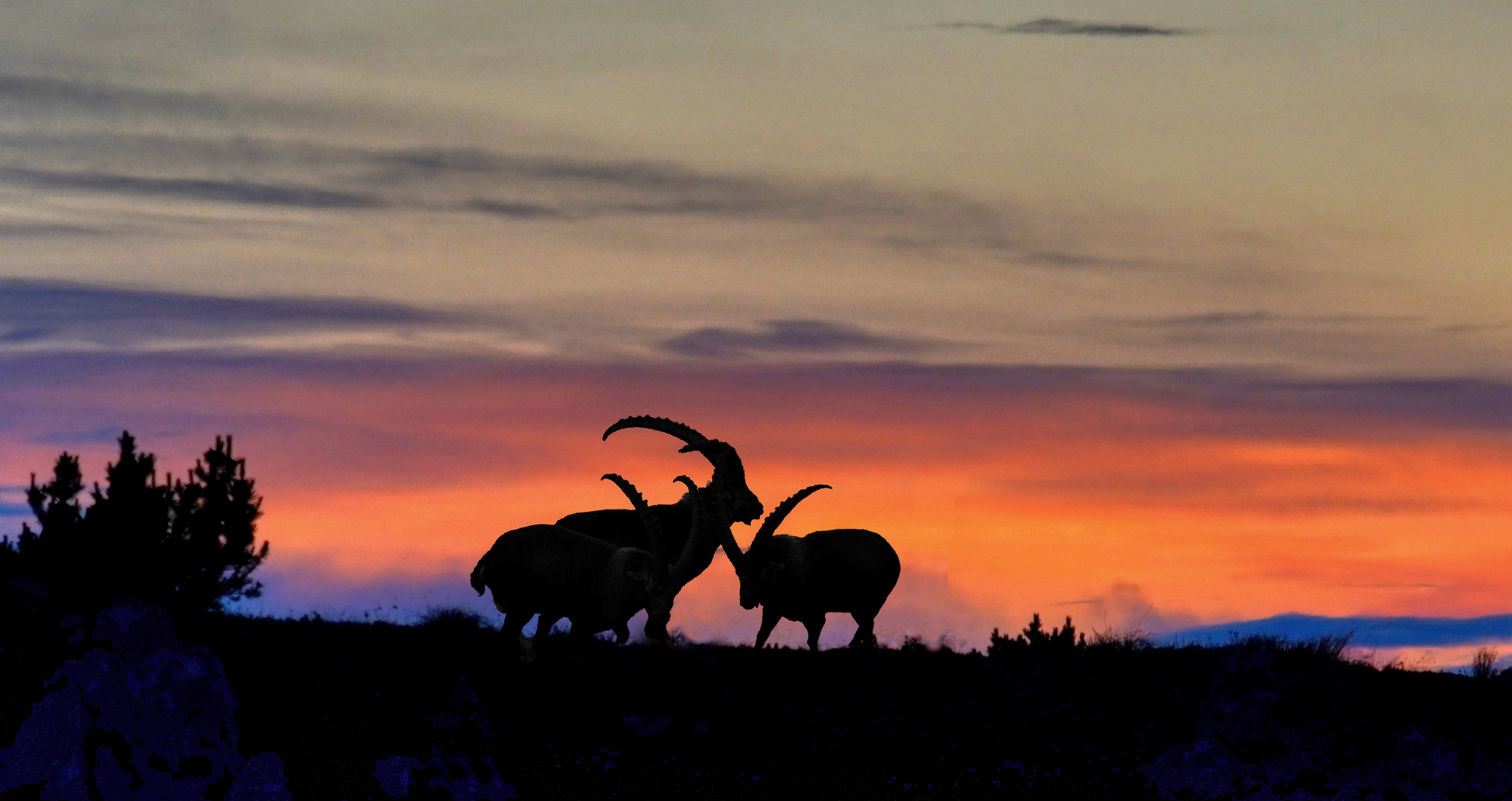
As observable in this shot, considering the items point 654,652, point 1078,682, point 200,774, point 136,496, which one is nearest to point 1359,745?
point 1078,682

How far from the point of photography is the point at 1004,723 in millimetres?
27656

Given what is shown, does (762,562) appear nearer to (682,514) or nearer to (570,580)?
(682,514)

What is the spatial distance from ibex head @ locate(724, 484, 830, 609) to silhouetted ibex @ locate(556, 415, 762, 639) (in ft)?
2.30

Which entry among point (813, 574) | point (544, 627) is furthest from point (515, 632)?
point (813, 574)

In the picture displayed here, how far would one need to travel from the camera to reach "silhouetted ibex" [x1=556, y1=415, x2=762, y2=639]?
29844 millimetres

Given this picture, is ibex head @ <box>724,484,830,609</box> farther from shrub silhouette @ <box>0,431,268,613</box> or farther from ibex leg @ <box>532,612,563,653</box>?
shrub silhouette @ <box>0,431,268,613</box>

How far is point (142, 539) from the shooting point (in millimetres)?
37188

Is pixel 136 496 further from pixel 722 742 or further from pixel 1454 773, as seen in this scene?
pixel 1454 773

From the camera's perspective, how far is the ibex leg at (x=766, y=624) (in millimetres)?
31484

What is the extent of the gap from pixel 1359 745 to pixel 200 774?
18.4m

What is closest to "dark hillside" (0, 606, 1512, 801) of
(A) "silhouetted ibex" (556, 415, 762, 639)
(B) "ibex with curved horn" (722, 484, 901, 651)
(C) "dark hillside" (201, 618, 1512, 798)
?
(C) "dark hillside" (201, 618, 1512, 798)

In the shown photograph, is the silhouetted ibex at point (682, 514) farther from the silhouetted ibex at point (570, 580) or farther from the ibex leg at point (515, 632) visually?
the ibex leg at point (515, 632)

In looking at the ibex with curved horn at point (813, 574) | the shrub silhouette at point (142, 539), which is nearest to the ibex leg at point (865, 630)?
the ibex with curved horn at point (813, 574)

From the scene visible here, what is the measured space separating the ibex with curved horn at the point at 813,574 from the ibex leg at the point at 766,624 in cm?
1
